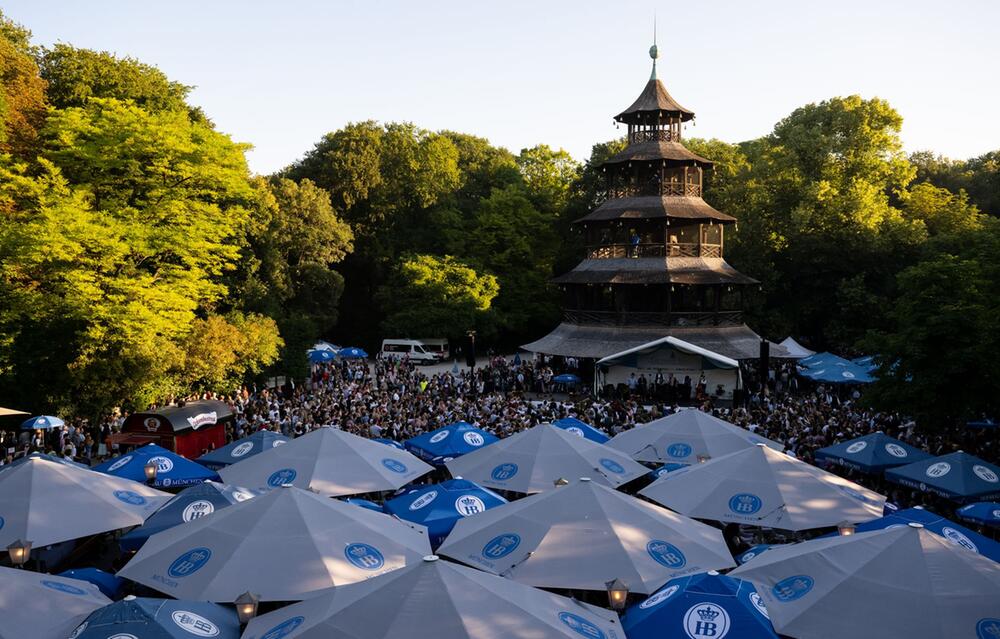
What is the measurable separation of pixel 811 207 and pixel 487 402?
1065 inches

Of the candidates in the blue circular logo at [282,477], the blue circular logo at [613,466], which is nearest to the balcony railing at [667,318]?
the blue circular logo at [613,466]

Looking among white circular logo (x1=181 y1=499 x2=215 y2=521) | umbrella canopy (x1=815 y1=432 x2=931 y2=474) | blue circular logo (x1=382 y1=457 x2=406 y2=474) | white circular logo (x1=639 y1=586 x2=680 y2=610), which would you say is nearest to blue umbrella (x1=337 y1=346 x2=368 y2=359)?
blue circular logo (x1=382 y1=457 x2=406 y2=474)

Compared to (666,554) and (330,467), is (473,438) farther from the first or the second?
(666,554)

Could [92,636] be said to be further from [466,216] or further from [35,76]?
[466,216]

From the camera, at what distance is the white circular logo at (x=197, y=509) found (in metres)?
11.6

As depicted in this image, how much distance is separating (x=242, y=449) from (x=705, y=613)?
12859 millimetres

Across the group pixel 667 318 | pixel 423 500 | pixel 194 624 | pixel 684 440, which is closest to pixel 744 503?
pixel 684 440

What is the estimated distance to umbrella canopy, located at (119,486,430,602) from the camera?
28.6 ft

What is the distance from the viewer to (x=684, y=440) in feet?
55.4

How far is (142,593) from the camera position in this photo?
10.6 m

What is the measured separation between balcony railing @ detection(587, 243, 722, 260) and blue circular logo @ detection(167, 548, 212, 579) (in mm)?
30478

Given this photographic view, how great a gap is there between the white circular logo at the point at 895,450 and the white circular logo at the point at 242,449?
1465cm

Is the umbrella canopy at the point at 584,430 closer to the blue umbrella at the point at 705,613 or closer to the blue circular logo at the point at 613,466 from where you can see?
the blue circular logo at the point at 613,466

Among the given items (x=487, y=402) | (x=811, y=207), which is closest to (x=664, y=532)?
(x=487, y=402)
